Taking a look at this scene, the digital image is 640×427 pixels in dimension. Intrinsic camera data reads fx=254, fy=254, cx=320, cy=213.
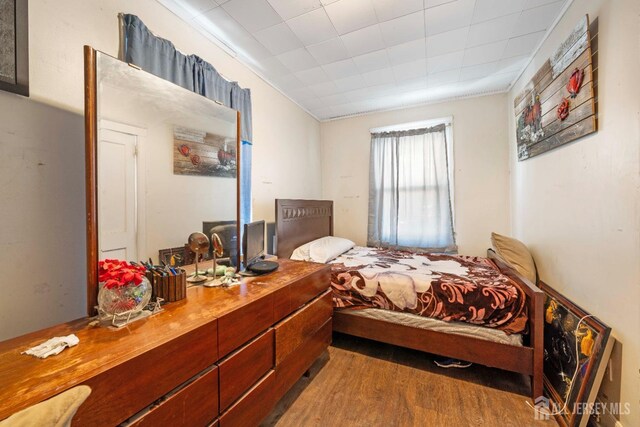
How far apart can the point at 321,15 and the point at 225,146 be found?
3.86ft

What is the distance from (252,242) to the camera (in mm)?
1742

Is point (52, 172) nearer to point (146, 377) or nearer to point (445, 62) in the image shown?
point (146, 377)

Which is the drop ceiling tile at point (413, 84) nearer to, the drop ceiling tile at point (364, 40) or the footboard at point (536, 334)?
the drop ceiling tile at point (364, 40)

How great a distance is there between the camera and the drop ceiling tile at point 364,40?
2018 mm

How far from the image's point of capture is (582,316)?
4.91 feet

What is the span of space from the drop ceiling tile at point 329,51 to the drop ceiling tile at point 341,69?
2.6 inches

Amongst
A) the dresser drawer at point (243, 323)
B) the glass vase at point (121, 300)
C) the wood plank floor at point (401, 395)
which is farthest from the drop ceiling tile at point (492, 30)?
the glass vase at point (121, 300)

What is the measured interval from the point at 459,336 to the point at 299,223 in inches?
70.8

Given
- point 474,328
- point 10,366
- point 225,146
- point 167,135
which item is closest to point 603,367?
point 474,328

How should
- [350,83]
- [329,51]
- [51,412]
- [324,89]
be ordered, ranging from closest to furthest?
1. [51,412]
2. [329,51]
3. [350,83]
4. [324,89]

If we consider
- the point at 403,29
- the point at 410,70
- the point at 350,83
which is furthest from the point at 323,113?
the point at 403,29

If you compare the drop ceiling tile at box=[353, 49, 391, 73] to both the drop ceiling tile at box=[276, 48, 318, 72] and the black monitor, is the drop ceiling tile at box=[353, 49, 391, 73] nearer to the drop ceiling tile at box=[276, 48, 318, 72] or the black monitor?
the drop ceiling tile at box=[276, 48, 318, 72]

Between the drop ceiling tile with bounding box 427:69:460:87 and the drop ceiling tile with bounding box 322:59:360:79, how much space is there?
831 millimetres

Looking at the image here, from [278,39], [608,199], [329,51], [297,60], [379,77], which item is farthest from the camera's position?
[379,77]
